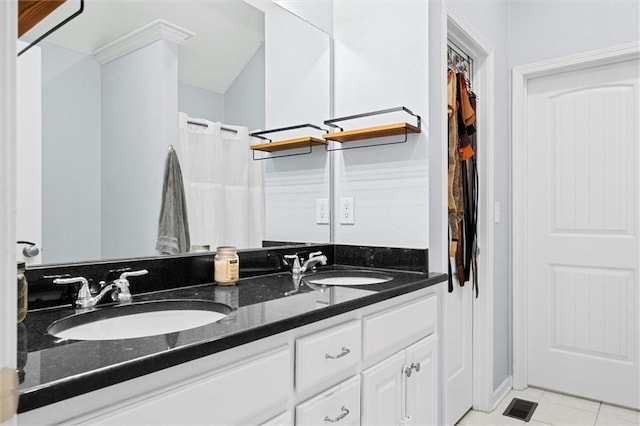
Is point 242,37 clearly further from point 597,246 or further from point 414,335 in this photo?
point 597,246

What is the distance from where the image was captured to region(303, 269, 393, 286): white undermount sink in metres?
1.85

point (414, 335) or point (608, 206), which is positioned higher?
point (608, 206)

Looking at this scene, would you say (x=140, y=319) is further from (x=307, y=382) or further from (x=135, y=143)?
(x=135, y=143)

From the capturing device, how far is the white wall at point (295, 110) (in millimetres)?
1990

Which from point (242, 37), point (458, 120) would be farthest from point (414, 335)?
point (242, 37)

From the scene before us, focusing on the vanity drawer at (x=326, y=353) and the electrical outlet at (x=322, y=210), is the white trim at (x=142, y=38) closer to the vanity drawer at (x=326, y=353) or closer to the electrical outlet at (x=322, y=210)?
the electrical outlet at (x=322, y=210)

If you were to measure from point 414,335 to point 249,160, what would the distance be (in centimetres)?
99

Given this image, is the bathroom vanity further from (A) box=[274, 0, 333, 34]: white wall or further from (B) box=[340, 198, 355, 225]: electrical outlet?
(A) box=[274, 0, 333, 34]: white wall

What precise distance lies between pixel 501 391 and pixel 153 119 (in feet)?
8.11

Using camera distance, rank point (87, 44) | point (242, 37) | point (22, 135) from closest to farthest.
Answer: point (22, 135) → point (87, 44) → point (242, 37)

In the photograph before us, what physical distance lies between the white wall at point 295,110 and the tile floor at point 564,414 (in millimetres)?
1369

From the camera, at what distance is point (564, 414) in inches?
95.7

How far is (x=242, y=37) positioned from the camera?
6.10 feet

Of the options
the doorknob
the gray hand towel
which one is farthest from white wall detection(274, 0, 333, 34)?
the doorknob
